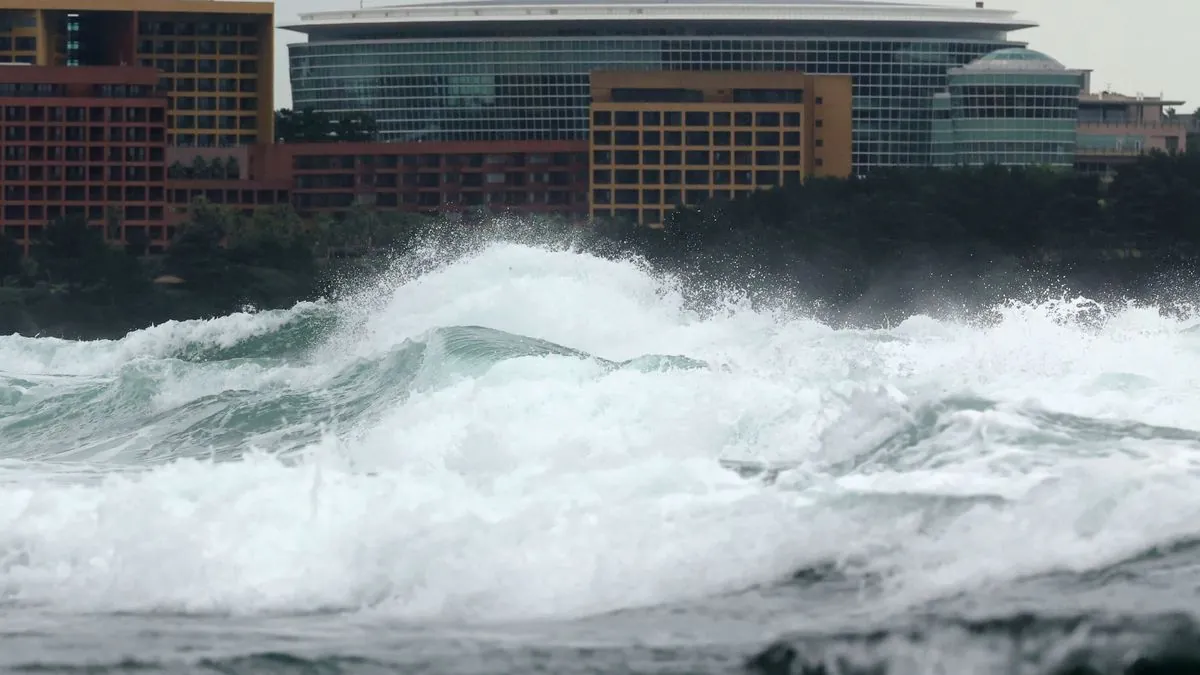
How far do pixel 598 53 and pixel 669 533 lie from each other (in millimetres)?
120809

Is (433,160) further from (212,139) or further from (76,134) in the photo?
(212,139)

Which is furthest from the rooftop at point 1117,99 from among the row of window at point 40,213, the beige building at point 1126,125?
the row of window at point 40,213

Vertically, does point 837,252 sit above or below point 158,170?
below

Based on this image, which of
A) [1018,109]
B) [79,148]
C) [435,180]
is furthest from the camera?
[1018,109]

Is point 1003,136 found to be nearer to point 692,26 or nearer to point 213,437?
point 692,26

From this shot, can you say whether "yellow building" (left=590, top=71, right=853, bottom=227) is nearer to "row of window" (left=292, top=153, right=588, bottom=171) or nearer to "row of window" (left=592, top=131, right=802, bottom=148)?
"row of window" (left=592, top=131, right=802, bottom=148)

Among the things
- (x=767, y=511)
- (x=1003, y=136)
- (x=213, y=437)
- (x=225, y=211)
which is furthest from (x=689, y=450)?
(x=1003, y=136)

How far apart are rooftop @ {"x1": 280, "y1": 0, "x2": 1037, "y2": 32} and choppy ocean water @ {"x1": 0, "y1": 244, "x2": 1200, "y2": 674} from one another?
112m

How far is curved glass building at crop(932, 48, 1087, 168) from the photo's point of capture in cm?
12181

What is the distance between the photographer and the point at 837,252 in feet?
275

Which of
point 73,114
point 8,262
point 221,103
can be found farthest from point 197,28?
point 8,262

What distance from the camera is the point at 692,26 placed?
132 metres

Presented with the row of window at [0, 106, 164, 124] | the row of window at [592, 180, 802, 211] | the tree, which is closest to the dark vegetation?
the tree

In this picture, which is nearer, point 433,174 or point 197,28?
point 433,174
